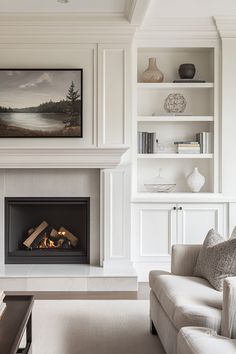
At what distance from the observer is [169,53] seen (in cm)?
560

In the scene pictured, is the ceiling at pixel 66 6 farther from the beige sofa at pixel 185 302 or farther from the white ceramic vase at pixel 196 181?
the beige sofa at pixel 185 302

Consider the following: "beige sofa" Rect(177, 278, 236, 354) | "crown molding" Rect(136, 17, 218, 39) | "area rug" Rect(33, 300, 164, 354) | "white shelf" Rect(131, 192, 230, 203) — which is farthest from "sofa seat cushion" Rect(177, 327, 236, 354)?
"crown molding" Rect(136, 17, 218, 39)

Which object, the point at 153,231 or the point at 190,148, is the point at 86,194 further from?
the point at 190,148

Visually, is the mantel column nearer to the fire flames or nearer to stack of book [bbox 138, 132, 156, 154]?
stack of book [bbox 138, 132, 156, 154]

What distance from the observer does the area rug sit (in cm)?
332

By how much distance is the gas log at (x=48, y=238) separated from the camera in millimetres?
5402

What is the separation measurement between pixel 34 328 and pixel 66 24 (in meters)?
2.96

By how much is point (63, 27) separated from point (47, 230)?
6.99ft

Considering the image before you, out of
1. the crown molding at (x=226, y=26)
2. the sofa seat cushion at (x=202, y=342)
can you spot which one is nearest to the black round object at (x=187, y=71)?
the crown molding at (x=226, y=26)

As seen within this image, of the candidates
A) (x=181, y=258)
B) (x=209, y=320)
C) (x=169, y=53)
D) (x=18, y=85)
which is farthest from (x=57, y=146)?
(x=209, y=320)

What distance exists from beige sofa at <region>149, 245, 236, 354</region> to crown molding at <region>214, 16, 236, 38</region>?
2.56 meters

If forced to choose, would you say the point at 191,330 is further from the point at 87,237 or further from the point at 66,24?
the point at 66,24

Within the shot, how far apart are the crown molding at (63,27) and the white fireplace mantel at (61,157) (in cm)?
113

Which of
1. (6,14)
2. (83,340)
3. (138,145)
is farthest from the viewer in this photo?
(138,145)
